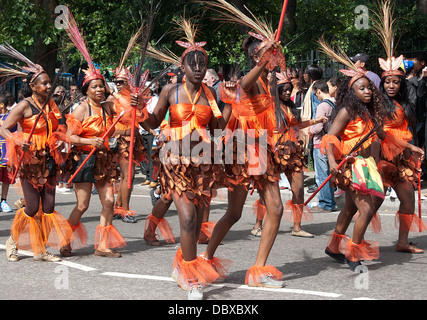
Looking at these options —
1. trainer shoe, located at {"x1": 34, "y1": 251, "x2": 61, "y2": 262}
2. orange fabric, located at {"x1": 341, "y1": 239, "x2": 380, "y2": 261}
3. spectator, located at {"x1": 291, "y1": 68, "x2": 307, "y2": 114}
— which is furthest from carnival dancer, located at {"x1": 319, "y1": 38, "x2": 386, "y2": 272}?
spectator, located at {"x1": 291, "y1": 68, "x2": 307, "y2": 114}

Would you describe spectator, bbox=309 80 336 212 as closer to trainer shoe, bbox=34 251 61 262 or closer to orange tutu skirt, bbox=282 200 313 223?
orange tutu skirt, bbox=282 200 313 223

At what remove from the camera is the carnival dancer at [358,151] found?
6.59 m

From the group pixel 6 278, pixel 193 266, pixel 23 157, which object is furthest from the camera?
pixel 23 157

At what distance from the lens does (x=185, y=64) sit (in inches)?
239

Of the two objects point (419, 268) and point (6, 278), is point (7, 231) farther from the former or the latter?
point (419, 268)

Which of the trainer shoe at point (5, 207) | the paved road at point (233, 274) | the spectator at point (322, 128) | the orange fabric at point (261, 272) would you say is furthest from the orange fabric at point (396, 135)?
the trainer shoe at point (5, 207)

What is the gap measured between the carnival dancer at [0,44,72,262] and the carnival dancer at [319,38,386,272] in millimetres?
2783

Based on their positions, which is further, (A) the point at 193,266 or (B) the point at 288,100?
(B) the point at 288,100

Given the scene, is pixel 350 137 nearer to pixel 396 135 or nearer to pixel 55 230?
pixel 396 135

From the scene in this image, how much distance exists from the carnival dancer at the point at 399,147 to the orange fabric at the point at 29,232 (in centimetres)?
356

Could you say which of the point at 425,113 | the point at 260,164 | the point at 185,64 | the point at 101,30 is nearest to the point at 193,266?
the point at 260,164

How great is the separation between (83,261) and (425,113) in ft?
22.4

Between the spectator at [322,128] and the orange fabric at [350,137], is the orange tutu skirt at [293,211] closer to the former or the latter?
the orange fabric at [350,137]

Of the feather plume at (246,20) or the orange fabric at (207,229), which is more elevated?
the feather plume at (246,20)
